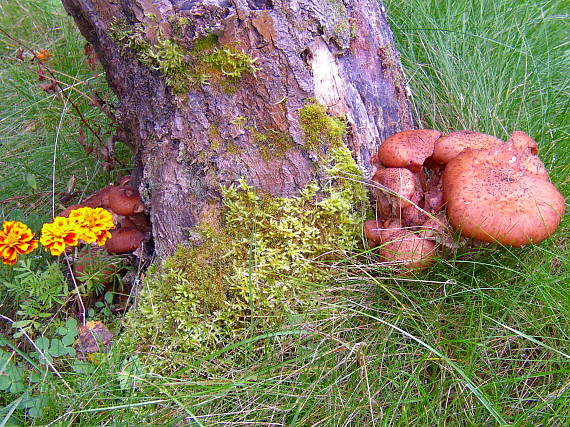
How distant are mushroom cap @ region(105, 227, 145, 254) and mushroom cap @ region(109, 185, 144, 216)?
116 millimetres

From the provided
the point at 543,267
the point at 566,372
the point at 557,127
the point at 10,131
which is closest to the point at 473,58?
the point at 557,127

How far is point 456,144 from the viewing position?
2172 mm

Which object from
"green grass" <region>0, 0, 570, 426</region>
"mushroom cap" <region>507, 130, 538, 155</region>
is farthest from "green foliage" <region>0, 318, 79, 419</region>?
"mushroom cap" <region>507, 130, 538, 155</region>

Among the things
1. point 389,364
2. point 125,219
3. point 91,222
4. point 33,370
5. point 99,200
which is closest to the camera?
point 389,364

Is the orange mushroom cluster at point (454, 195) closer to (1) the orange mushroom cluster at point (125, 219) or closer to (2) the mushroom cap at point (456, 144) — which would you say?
(2) the mushroom cap at point (456, 144)

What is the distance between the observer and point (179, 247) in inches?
90.0

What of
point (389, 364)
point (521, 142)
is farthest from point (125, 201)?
point (521, 142)

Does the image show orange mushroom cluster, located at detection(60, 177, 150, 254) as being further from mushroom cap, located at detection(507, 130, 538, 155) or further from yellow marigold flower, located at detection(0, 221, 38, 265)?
mushroom cap, located at detection(507, 130, 538, 155)

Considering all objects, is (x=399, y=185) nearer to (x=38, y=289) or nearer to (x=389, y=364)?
(x=389, y=364)

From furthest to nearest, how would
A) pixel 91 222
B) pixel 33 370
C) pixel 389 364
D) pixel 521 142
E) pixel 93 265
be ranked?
1. pixel 93 265
2. pixel 91 222
3. pixel 521 142
4. pixel 33 370
5. pixel 389 364

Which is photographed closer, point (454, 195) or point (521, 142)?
point (454, 195)

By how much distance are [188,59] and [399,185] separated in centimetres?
110

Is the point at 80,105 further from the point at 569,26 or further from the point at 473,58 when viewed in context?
the point at 569,26

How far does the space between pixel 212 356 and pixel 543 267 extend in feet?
4.74
